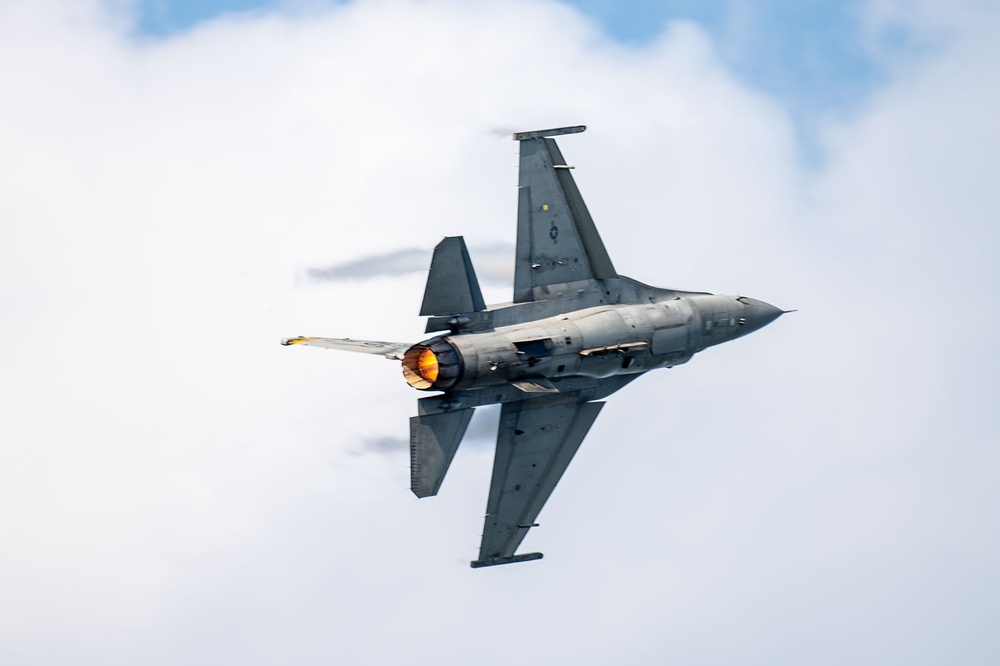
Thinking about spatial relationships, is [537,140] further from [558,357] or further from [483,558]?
[483,558]

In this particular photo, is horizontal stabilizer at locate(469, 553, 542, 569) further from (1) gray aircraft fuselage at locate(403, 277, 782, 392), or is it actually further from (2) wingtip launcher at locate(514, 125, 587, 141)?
(2) wingtip launcher at locate(514, 125, 587, 141)

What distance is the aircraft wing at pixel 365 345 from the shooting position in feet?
135

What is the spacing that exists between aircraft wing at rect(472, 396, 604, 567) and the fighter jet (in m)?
0.02

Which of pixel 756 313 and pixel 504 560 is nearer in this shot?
pixel 504 560

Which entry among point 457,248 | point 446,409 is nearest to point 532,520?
point 446,409

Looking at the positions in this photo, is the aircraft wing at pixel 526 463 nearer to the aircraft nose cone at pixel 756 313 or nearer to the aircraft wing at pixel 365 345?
the aircraft wing at pixel 365 345

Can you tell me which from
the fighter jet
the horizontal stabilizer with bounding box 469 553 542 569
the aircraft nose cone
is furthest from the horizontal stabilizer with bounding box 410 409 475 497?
the aircraft nose cone

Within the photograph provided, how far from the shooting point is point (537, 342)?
137 feet

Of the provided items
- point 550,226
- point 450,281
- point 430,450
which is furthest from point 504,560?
point 550,226

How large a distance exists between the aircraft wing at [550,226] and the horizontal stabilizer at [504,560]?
6113 millimetres

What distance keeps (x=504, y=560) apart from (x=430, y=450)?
13.8ft

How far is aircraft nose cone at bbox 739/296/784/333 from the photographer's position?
46.0 metres

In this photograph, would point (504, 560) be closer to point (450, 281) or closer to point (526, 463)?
point (526, 463)

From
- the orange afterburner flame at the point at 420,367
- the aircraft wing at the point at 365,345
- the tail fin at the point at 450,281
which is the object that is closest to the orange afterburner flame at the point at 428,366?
the orange afterburner flame at the point at 420,367
